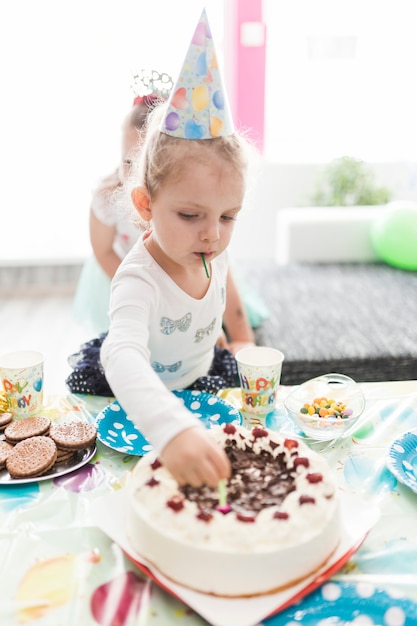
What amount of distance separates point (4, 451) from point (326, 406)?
56 cm

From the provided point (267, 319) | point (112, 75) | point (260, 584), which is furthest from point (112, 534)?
point (112, 75)

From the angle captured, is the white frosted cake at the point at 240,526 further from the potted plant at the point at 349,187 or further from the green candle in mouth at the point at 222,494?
the potted plant at the point at 349,187

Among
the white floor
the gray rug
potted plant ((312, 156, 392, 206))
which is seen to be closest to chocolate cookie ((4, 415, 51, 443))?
the gray rug

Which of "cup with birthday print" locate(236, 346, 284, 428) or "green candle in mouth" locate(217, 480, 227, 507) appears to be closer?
"green candle in mouth" locate(217, 480, 227, 507)

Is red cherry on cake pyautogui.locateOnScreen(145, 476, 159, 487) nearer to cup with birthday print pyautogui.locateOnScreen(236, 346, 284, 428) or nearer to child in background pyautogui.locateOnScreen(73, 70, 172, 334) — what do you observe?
cup with birthday print pyautogui.locateOnScreen(236, 346, 284, 428)

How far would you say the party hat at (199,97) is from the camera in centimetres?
93

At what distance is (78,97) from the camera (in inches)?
137

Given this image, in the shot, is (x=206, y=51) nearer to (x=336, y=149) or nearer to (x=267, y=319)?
(x=267, y=319)

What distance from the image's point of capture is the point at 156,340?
1.19 m

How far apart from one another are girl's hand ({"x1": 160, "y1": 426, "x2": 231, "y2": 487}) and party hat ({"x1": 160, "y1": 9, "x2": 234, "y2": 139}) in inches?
19.4

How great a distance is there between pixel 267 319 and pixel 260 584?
1.59m

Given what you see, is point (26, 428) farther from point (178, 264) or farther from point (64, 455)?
point (178, 264)

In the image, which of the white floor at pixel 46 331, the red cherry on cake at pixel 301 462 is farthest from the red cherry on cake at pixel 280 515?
the white floor at pixel 46 331

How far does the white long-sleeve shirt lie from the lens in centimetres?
79
